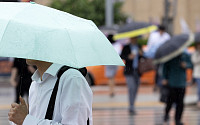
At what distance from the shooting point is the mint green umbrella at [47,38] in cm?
314

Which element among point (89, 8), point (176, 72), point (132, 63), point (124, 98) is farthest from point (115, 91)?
point (89, 8)

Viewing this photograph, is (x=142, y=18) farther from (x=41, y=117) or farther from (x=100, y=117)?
(x=41, y=117)

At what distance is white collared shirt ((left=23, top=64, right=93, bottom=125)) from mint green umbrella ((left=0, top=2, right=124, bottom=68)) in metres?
0.13

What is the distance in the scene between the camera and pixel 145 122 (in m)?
11.5

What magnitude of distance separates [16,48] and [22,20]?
0.67ft

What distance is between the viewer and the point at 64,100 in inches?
125

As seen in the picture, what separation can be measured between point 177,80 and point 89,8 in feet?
79.7

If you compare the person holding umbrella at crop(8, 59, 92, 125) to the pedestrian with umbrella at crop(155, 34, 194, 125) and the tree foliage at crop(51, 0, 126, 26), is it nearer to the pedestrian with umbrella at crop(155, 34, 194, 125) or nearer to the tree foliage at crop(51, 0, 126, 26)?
the pedestrian with umbrella at crop(155, 34, 194, 125)

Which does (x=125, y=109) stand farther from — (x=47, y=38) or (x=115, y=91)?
(x=47, y=38)

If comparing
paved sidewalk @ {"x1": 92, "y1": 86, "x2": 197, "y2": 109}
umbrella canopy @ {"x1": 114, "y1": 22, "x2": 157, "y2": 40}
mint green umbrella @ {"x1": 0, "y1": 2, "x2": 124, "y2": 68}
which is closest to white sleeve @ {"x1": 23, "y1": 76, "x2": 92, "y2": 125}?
mint green umbrella @ {"x1": 0, "y1": 2, "x2": 124, "y2": 68}

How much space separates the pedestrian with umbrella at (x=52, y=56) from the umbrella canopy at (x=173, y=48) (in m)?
7.15

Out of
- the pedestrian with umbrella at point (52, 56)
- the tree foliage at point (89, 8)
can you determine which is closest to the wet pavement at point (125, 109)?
the pedestrian with umbrella at point (52, 56)

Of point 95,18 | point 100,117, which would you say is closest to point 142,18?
point 95,18

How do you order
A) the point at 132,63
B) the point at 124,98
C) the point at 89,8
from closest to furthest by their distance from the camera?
the point at 132,63 < the point at 124,98 < the point at 89,8
